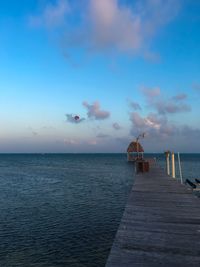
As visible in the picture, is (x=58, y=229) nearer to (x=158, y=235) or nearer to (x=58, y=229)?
(x=58, y=229)

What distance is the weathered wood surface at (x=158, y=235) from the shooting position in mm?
5436

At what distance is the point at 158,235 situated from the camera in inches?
272

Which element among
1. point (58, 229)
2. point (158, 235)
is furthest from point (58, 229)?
point (158, 235)

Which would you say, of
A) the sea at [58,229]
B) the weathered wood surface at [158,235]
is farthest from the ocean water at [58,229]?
the weathered wood surface at [158,235]

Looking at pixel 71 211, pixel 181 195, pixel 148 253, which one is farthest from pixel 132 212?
pixel 71 211

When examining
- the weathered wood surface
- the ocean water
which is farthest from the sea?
the weathered wood surface

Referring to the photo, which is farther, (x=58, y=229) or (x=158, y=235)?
(x=58, y=229)

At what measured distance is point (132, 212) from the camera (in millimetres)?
9461

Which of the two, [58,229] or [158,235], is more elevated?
[158,235]

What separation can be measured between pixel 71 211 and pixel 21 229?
432 cm

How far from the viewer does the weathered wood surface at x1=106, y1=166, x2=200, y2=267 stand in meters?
5.44

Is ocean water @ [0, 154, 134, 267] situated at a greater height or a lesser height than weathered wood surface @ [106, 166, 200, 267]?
lesser

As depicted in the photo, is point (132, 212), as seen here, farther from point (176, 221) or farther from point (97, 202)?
point (97, 202)

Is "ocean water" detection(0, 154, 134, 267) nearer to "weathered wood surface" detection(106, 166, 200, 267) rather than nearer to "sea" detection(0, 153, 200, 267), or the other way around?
"sea" detection(0, 153, 200, 267)
